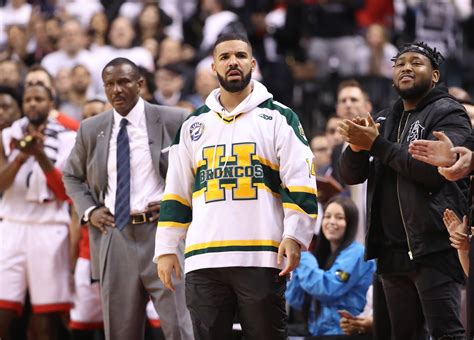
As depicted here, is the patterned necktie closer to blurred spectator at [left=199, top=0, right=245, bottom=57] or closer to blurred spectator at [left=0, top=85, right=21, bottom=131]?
blurred spectator at [left=0, top=85, right=21, bottom=131]

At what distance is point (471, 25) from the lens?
14289 millimetres

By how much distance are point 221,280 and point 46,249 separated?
310 centimetres

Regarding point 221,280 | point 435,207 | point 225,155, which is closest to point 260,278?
point 221,280

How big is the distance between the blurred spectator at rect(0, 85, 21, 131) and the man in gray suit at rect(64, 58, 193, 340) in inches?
70.0

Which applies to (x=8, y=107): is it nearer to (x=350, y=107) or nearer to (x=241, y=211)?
(x=350, y=107)

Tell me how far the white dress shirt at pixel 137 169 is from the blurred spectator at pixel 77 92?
384cm

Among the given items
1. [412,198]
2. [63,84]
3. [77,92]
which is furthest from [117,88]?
[63,84]

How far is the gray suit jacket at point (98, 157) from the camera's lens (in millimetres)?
7441

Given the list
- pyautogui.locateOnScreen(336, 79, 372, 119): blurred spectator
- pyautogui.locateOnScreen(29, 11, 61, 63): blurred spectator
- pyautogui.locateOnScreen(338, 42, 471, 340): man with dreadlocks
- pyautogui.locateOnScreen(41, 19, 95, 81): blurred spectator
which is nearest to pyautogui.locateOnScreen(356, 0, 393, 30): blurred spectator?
pyautogui.locateOnScreen(41, 19, 95, 81): blurred spectator

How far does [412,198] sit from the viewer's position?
6246mm

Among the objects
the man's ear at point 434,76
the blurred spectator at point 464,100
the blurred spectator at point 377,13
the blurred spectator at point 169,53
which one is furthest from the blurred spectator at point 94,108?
the blurred spectator at point 377,13

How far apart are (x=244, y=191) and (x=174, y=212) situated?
51cm

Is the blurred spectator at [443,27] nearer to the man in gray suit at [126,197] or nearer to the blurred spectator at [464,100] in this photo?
the blurred spectator at [464,100]

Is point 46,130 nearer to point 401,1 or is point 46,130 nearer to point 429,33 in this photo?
point 429,33
